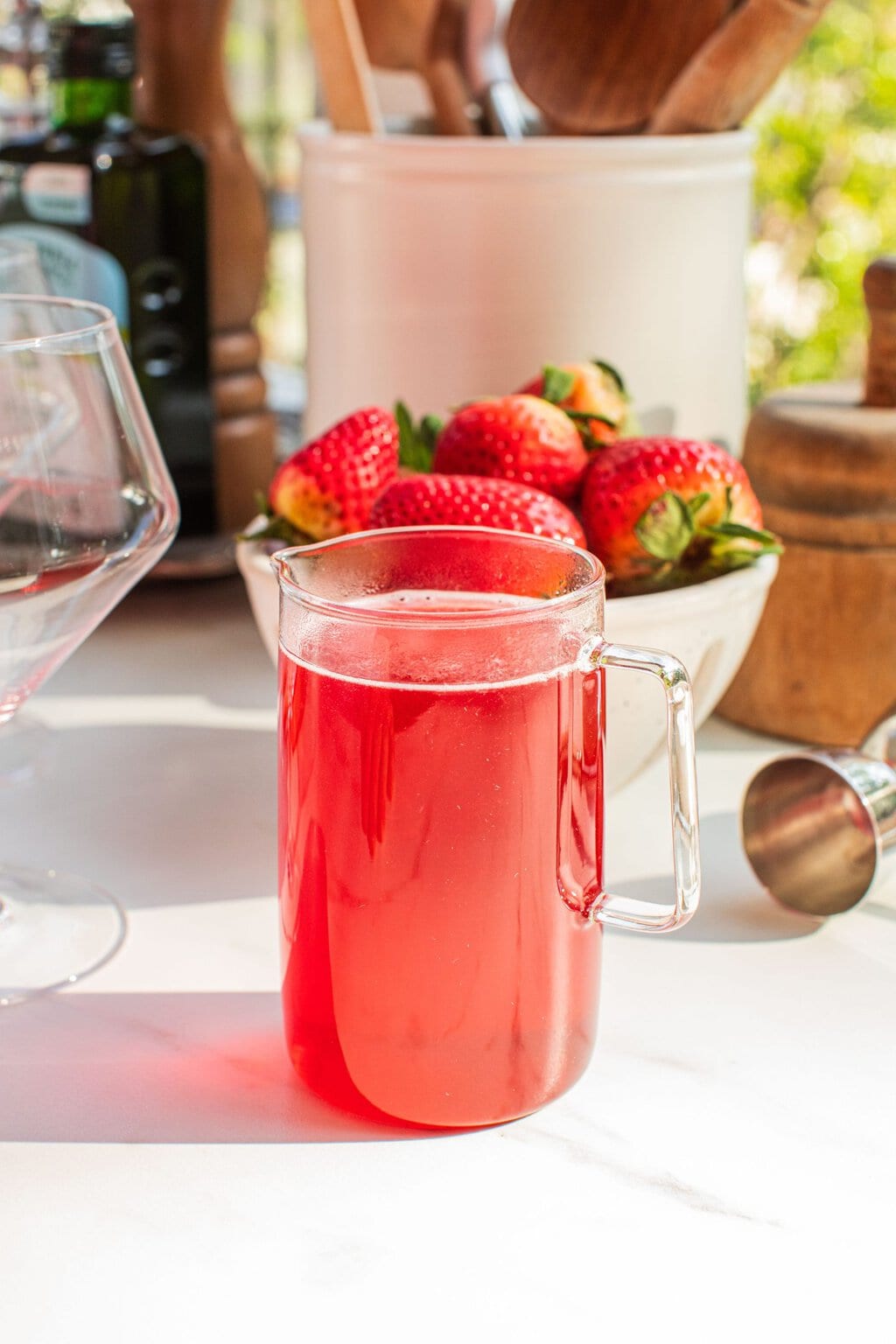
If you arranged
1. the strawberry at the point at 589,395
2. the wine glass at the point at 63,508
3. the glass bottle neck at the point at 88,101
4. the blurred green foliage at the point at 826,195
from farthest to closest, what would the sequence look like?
the blurred green foliage at the point at 826,195, the glass bottle neck at the point at 88,101, the strawberry at the point at 589,395, the wine glass at the point at 63,508

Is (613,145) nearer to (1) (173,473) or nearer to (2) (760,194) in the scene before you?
(1) (173,473)

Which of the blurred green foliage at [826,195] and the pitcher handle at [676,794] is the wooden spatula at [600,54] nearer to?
the pitcher handle at [676,794]

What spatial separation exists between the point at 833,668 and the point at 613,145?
0.97 feet

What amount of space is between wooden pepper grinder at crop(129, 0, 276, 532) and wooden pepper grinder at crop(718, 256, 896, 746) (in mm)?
378

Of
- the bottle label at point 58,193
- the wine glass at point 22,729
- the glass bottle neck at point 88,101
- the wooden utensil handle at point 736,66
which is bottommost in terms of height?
the wine glass at point 22,729

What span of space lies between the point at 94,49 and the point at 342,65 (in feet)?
0.53

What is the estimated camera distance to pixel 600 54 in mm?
886

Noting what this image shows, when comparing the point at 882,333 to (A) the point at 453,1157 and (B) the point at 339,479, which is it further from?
(A) the point at 453,1157

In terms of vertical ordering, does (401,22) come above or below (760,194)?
above

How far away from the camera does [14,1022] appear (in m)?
0.57

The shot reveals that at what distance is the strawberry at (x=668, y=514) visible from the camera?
2.08 feet

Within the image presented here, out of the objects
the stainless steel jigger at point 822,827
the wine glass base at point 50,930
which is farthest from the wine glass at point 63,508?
the stainless steel jigger at point 822,827

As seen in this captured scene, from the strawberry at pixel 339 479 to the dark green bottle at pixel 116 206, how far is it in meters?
0.33

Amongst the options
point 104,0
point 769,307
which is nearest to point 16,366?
point 104,0
